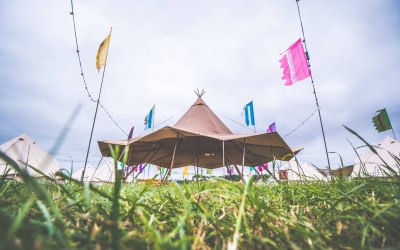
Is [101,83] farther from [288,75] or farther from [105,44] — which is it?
[288,75]

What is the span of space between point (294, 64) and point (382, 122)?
156 inches

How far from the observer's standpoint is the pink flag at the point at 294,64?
7.52 metres

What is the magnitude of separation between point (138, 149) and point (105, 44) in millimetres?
3677

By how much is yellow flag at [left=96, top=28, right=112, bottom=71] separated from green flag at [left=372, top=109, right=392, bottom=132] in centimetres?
942

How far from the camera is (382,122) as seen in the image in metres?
8.23

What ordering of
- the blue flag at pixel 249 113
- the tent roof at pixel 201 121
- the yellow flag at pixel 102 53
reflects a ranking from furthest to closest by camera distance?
the blue flag at pixel 249 113
the tent roof at pixel 201 121
the yellow flag at pixel 102 53

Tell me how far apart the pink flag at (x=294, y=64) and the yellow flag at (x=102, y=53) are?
591 centimetres

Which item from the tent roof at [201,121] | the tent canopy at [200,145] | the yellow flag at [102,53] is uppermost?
the yellow flag at [102,53]

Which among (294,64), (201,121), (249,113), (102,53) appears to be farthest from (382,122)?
(102,53)

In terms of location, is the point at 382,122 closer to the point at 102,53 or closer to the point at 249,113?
the point at 249,113

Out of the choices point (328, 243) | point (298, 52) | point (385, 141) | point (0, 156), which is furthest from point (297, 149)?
point (385, 141)

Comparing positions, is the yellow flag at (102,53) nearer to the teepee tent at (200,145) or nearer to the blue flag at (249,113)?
the teepee tent at (200,145)

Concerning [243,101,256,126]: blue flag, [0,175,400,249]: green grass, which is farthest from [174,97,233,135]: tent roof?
[0,175,400,249]: green grass

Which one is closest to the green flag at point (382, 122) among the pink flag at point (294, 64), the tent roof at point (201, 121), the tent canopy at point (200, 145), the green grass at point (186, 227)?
the pink flag at point (294, 64)
